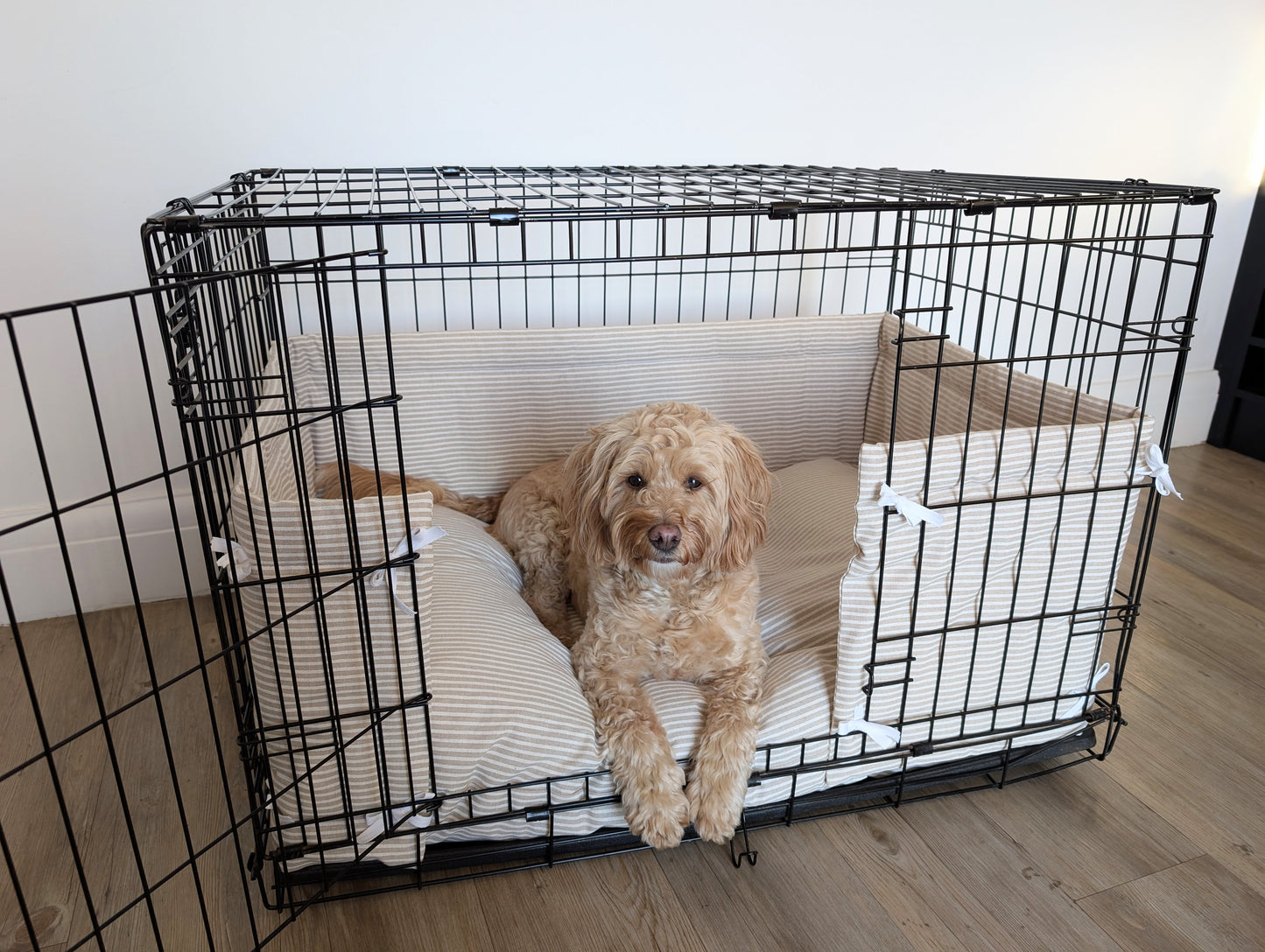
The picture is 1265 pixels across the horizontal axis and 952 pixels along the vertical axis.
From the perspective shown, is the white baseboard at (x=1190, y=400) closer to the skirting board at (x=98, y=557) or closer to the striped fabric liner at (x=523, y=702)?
the striped fabric liner at (x=523, y=702)

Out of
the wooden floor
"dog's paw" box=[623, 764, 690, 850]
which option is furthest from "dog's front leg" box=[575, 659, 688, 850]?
the wooden floor

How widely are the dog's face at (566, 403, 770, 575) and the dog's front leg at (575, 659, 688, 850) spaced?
33 centimetres

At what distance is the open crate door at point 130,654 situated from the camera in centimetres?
155

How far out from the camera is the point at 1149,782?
2.25 m

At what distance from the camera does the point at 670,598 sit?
2055 millimetres

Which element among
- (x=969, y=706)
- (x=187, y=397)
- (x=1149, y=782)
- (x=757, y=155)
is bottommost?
(x=1149, y=782)

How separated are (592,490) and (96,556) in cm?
197

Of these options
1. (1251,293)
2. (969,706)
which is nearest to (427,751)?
(969,706)

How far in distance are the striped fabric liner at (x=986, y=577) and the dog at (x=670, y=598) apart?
270mm

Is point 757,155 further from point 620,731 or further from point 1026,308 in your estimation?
point 620,731

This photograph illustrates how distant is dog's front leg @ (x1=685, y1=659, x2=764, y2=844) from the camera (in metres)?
1.87

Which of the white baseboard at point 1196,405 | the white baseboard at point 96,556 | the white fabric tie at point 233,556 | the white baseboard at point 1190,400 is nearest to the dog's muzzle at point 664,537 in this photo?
the white fabric tie at point 233,556

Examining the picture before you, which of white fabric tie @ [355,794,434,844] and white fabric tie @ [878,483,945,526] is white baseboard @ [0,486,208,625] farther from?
white fabric tie @ [878,483,945,526]

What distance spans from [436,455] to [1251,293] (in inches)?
158
